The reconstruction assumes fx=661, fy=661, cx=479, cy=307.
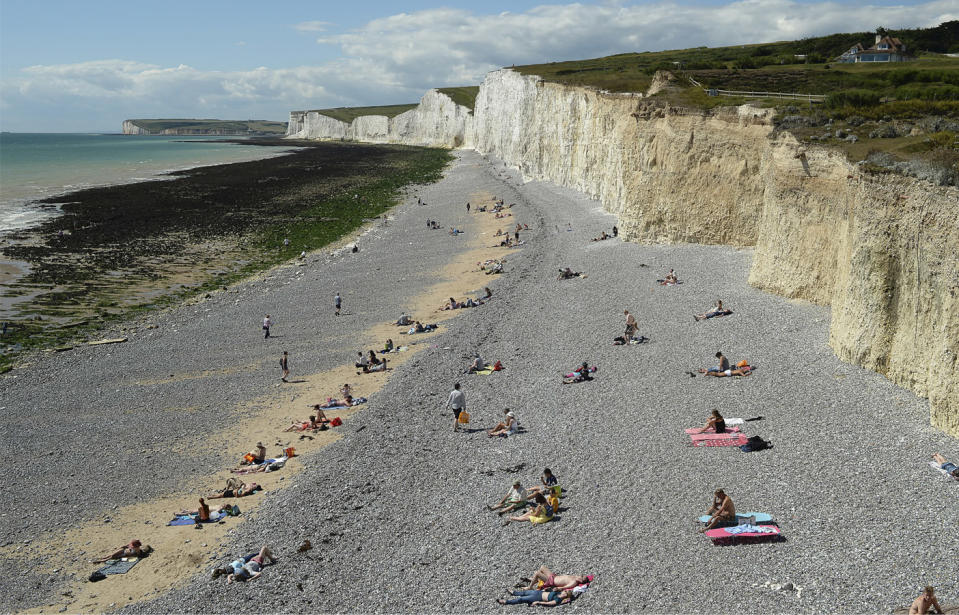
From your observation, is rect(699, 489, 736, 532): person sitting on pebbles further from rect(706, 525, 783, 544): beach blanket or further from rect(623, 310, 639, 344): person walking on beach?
rect(623, 310, 639, 344): person walking on beach

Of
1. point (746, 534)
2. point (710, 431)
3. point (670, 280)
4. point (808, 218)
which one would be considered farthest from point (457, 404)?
point (808, 218)

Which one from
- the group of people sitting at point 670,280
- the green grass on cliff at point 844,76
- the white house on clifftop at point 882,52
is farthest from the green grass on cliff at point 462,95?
the group of people sitting at point 670,280

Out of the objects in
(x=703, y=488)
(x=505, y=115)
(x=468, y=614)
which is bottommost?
(x=468, y=614)

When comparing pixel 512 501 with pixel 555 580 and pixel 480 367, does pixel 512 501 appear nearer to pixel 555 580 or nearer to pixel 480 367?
pixel 555 580

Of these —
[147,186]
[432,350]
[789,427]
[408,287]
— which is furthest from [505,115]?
[789,427]

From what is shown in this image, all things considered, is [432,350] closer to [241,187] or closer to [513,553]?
[513,553]

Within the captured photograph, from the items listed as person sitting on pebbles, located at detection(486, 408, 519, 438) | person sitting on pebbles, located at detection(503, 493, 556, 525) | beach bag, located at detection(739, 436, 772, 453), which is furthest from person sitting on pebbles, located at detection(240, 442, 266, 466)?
beach bag, located at detection(739, 436, 772, 453)

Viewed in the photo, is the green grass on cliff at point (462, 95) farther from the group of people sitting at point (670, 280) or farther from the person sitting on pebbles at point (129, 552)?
the person sitting on pebbles at point (129, 552)
